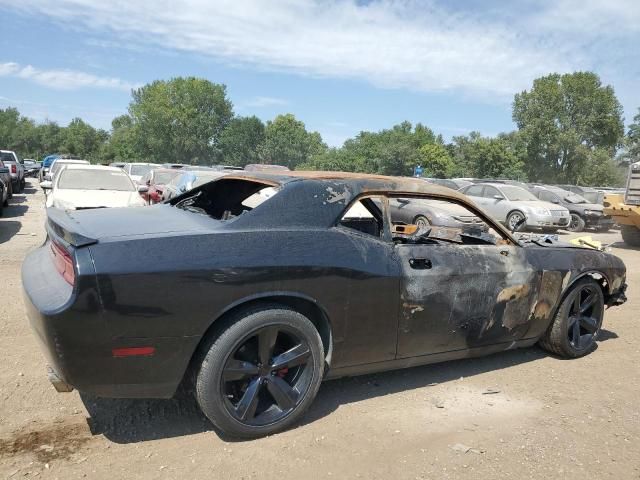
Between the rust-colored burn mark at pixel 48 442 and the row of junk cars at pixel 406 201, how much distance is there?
469 centimetres

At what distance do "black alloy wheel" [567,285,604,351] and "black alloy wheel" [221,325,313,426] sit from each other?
2815mm

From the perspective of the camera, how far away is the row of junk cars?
9461 mm

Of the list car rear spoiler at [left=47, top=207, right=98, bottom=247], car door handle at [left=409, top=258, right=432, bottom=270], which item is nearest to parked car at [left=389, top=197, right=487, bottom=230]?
car door handle at [left=409, top=258, right=432, bottom=270]

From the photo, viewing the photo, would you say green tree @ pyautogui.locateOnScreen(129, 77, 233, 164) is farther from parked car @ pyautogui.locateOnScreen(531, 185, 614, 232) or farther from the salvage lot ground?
the salvage lot ground

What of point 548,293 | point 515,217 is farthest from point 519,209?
point 548,293

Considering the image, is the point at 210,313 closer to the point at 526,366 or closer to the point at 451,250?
the point at 451,250

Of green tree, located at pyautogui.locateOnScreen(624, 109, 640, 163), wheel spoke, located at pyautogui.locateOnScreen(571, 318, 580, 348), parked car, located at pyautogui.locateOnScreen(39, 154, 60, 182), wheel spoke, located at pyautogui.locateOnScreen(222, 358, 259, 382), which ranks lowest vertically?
parked car, located at pyautogui.locateOnScreen(39, 154, 60, 182)

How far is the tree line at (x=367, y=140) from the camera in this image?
2232 inches

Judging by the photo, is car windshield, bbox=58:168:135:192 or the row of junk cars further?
car windshield, bbox=58:168:135:192

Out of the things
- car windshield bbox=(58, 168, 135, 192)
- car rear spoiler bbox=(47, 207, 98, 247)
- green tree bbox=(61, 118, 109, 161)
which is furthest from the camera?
green tree bbox=(61, 118, 109, 161)

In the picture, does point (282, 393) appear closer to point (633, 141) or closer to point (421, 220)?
point (421, 220)

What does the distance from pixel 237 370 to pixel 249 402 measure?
0.72ft

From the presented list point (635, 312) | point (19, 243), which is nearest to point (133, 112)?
point (19, 243)

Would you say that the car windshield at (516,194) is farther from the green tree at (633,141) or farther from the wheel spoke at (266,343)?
the green tree at (633,141)
